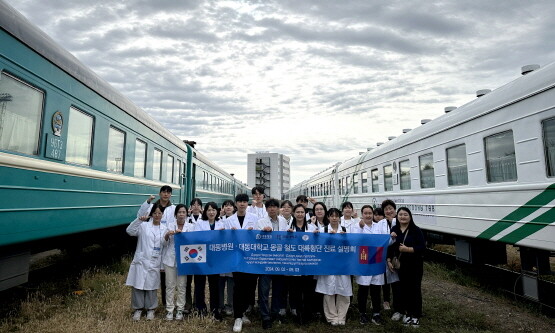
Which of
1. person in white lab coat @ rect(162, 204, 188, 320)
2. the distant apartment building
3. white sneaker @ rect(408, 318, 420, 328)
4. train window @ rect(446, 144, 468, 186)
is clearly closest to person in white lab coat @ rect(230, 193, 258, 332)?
person in white lab coat @ rect(162, 204, 188, 320)

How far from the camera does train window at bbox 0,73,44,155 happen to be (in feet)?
12.5

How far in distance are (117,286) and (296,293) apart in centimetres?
308

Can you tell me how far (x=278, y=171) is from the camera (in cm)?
5162

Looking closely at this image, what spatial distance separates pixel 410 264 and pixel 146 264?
328cm

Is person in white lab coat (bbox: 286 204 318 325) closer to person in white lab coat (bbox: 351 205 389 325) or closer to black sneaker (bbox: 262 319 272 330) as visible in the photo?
black sneaker (bbox: 262 319 272 330)

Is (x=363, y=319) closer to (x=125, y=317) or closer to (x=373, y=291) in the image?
(x=373, y=291)

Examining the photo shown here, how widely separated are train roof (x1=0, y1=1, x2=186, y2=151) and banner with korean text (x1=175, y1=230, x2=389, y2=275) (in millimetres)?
2678

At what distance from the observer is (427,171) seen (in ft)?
25.5

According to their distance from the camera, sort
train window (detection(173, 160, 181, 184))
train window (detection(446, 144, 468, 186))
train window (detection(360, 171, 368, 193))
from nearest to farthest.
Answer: train window (detection(446, 144, 468, 186))
train window (detection(173, 160, 181, 184))
train window (detection(360, 171, 368, 193))

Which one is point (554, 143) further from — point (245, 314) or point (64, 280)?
point (64, 280)

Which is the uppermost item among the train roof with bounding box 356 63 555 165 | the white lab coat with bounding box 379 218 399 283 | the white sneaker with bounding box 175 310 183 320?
the train roof with bounding box 356 63 555 165

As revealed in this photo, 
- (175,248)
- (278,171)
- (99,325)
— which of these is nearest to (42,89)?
(175,248)

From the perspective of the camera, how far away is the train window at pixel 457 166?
255 inches

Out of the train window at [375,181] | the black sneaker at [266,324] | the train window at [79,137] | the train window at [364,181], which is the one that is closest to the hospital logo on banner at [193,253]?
the black sneaker at [266,324]
